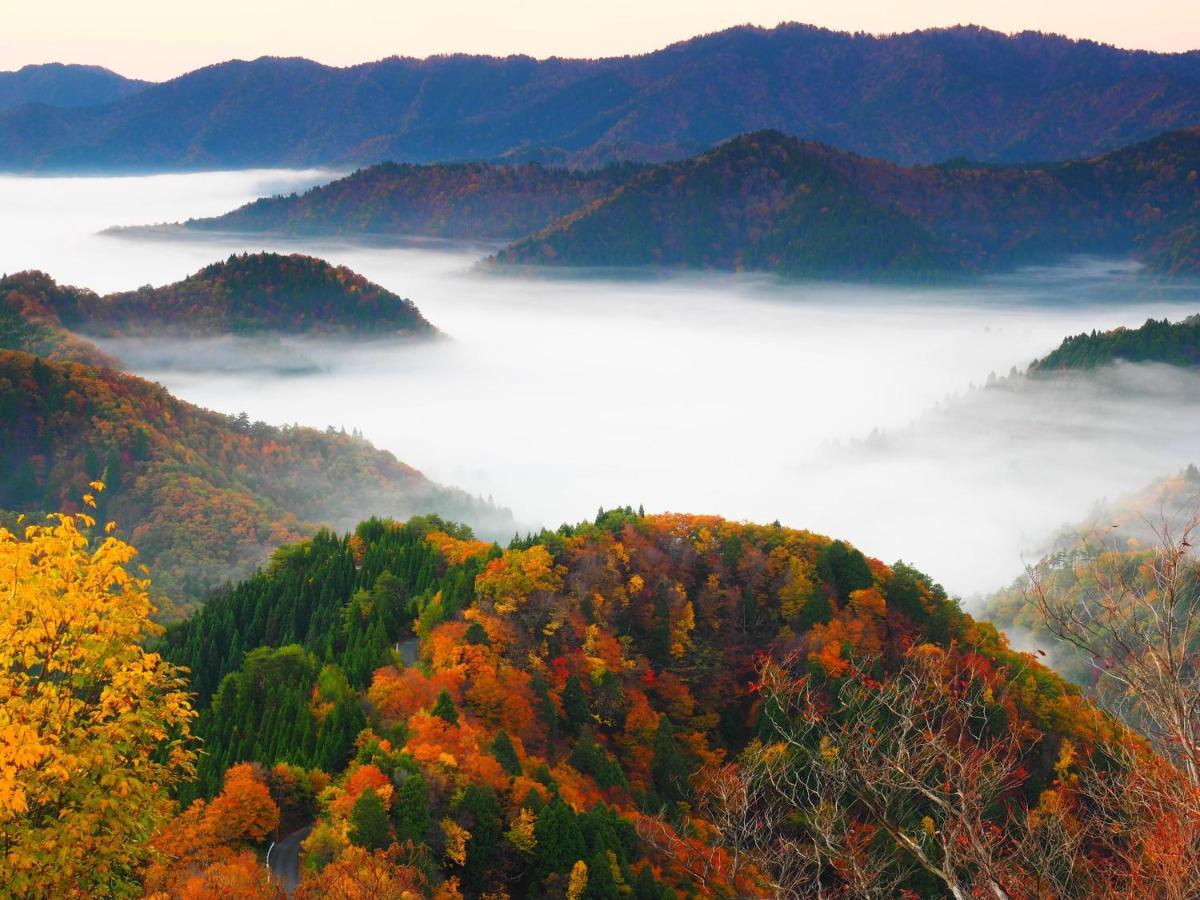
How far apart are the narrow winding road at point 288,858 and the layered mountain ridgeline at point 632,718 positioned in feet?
6.32

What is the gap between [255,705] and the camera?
73.4 m

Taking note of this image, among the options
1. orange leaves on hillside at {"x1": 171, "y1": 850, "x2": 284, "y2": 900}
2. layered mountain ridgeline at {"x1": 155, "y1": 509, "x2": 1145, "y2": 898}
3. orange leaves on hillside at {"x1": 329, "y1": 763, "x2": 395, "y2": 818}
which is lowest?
layered mountain ridgeline at {"x1": 155, "y1": 509, "x2": 1145, "y2": 898}

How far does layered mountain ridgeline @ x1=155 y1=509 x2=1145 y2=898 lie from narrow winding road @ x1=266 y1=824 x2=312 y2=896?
192cm

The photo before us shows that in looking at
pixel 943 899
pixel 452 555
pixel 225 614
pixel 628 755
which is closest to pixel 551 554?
pixel 452 555

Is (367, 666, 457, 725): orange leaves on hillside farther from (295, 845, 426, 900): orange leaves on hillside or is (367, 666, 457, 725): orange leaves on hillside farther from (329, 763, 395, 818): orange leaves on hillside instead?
(295, 845, 426, 900): orange leaves on hillside

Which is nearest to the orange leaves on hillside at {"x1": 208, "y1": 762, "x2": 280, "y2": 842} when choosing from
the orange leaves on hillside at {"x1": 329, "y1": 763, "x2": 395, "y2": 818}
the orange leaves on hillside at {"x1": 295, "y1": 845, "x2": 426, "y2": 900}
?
the orange leaves on hillside at {"x1": 329, "y1": 763, "x2": 395, "y2": 818}

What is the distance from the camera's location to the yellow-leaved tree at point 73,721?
89.0 feet

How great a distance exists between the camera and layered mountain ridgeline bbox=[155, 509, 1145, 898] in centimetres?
3897

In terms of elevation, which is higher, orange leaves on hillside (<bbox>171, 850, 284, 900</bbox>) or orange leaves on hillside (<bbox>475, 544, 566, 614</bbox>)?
orange leaves on hillside (<bbox>171, 850, 284, 900</bbox>)

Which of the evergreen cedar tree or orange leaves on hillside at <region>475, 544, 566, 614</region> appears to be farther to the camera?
orange leaves on hillside at <region>475, 544, 566, 614</region>

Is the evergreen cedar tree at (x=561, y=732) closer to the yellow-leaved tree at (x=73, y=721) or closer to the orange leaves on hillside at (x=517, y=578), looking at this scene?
the yellow-leaved tree at (x=73, y=721)

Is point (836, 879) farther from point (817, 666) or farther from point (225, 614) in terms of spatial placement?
point (225, 614)

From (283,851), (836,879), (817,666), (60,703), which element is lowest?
(836,879)

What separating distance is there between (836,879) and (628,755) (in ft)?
52.9
